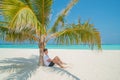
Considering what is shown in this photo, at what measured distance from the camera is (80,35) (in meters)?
7.05

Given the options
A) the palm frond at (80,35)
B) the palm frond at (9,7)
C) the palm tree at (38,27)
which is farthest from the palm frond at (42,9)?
the palm frond at (9,7)

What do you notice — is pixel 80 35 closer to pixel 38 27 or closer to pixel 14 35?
pixel 38 27

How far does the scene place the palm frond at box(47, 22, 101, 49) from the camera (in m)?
6.55

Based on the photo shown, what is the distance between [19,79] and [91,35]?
8.27ft

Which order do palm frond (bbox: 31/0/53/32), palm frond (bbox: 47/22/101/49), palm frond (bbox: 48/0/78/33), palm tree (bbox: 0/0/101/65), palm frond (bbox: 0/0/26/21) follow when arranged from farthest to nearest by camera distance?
palm frond (bbox: 48/0/78/33)
palm frond (bbox: 31/0/53/32)
palm frond (bbox: 47/22/101/49)
palm frond (bbox: 0/0/26/21)
palm tree (bbox: 0/0/101/65)

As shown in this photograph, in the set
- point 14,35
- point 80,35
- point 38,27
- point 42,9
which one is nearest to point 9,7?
point 38,27

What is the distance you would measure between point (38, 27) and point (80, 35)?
157 cm

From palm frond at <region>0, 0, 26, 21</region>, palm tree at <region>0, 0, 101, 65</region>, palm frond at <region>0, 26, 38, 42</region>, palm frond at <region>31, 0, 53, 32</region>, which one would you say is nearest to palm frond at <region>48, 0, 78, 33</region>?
palm tree at <region>0, 0, 101, 65</region>

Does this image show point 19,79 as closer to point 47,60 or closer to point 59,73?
point 59,73

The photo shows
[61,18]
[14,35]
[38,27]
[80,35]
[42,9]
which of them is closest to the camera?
[38,27]

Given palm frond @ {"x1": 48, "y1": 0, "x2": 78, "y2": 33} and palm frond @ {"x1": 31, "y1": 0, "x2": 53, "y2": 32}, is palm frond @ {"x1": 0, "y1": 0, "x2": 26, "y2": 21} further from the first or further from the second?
palm frond @ {"x1": 48, "y1": 0, "x2": 78, "y2": 33}

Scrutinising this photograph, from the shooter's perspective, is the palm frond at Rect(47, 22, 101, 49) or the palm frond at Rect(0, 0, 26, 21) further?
the palm frond at Rect(47, 22, 101, 49)

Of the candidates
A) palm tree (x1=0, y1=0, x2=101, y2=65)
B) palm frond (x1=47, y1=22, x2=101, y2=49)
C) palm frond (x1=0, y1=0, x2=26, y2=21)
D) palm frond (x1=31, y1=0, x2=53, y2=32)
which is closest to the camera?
palm tree (x1=0, y1=0, x2=101, y2=65)

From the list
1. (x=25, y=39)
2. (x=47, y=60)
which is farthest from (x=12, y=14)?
(x=47, y=60)
